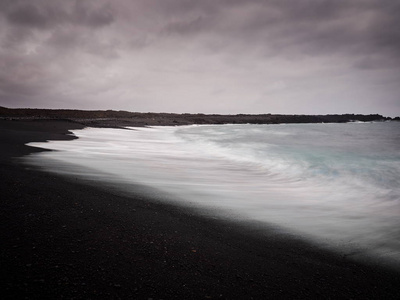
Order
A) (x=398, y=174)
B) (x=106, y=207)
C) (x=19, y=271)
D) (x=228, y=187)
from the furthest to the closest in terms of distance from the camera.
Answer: (x=398, y=174) → (x=228, y=187) → (x=106, y=207) → (x=19, y=271)

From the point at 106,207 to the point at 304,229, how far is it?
3416 millimetres

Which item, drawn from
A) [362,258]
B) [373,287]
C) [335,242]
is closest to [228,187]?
[335,242]

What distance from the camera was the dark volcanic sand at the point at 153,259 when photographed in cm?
218

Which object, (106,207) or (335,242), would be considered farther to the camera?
(106,207)

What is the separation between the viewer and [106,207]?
3986mm

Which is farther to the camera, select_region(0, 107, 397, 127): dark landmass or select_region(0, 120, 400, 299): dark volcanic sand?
select_region(0, 107, 397, 127): dark landmass

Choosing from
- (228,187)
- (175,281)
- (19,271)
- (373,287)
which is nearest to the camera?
(19,271)

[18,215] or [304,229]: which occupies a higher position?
[18,215]

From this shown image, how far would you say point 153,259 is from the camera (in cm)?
264

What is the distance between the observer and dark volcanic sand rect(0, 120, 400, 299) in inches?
85.8

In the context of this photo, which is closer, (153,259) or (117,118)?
(153,259)

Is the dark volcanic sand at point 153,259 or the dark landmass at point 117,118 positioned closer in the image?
the dark volcanic sand at point 153,259

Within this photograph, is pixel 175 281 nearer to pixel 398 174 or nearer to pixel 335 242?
pixel 335 242

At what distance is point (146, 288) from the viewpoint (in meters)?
2.19
